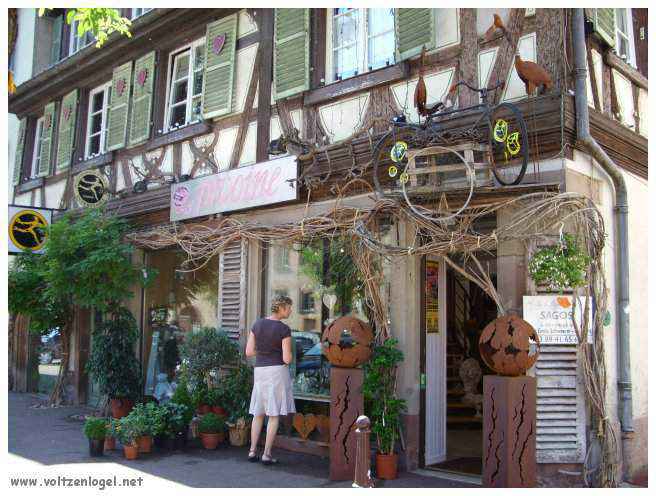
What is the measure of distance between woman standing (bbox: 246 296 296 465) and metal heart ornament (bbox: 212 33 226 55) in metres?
4.34

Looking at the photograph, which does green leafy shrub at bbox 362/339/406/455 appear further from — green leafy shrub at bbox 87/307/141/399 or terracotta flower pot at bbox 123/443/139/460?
green leafy shrub at bbox 87/307/141/399

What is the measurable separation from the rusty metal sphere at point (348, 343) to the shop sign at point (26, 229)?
22.8 feet

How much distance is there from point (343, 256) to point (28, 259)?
600 cm

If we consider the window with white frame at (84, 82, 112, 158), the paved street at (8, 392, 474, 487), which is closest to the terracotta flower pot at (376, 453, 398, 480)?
the paved street at (8, 392, 474, 487)

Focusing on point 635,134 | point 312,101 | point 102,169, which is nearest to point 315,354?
point 312,101

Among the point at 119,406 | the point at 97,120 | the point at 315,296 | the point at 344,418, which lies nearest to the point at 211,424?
the point at 315,296

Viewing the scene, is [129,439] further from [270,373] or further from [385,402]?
[385,402]

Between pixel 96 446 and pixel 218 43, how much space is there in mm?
5610

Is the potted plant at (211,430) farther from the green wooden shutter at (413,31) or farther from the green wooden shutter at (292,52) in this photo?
the green wooden shutter at (413,31)

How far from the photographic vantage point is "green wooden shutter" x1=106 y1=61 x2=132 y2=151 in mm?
11598

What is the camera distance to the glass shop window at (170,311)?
9.91m

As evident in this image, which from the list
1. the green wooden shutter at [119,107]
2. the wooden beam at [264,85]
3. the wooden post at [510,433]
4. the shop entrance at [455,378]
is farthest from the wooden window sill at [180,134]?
the wooden post at [510,433]

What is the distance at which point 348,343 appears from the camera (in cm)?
657
